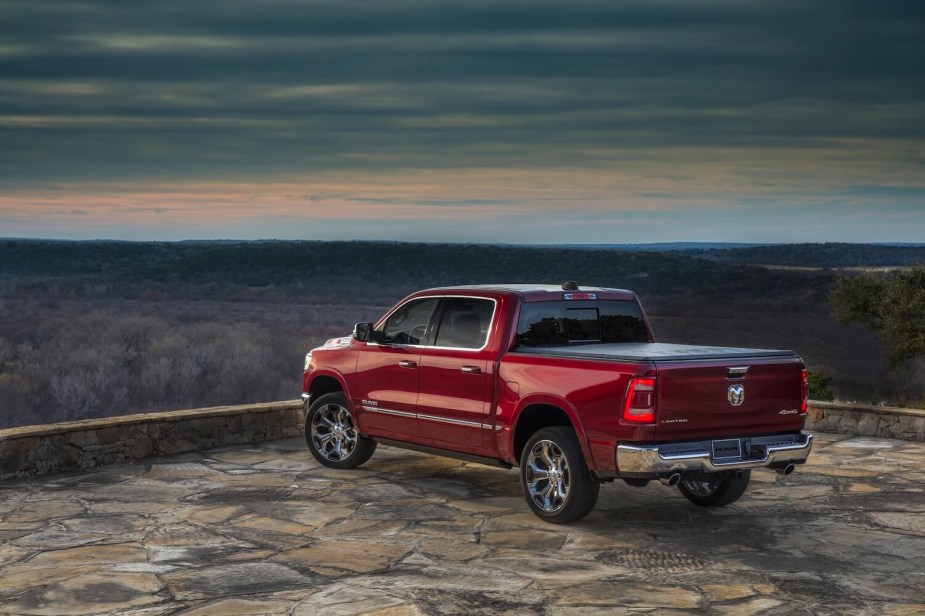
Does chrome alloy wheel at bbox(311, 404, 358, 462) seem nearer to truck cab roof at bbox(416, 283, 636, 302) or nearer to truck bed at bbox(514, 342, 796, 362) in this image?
truck cab roof at bbox(416, 283, 636, 302)

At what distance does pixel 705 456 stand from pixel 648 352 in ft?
3.13

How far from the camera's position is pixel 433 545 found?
877 centimetres

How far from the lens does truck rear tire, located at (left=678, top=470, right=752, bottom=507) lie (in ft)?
33.8

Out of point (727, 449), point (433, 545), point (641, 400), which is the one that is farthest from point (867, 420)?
point (433, 545)

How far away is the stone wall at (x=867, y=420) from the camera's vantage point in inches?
579

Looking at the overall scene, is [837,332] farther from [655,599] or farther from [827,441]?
[655,599]

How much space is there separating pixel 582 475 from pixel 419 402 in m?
2.19

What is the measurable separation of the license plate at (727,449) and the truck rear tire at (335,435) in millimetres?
4158

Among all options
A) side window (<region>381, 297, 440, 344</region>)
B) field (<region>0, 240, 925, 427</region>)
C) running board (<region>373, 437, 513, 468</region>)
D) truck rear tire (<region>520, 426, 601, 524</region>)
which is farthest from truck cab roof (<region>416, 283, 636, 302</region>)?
field (<region>0, 240, 925, 427</region>)

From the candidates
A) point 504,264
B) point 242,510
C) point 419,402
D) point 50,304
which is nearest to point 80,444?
point 242,510

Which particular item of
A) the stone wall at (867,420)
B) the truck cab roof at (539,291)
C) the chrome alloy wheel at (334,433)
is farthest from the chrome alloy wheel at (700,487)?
the stone wall at (867,420)

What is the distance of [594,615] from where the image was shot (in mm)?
6906

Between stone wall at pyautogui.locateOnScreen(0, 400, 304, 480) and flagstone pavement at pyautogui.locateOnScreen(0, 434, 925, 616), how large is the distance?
0.36m

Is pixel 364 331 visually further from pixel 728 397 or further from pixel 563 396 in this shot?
pixel 728 397
